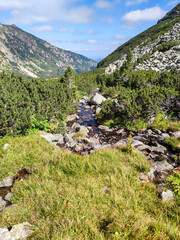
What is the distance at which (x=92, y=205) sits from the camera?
3389 mm

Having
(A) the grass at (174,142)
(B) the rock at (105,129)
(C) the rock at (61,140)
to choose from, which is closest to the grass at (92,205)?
(A) the grass at (174,142)

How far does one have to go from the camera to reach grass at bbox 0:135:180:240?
264cm

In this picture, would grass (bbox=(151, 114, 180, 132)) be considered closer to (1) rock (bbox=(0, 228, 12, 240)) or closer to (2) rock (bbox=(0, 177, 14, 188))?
(2) rock (bbox=(0, 177, 14, 188))

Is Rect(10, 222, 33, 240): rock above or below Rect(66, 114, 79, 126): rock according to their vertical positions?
above

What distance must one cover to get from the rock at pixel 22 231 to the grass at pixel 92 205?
13cm

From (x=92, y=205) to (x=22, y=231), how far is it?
163cm

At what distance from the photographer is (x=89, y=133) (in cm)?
1373

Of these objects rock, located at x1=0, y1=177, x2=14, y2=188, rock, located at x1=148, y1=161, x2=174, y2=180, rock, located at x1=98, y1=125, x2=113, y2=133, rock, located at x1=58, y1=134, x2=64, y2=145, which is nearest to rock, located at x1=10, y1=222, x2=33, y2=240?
rock, located at x1=0, y1=177, x2=14, y2=188

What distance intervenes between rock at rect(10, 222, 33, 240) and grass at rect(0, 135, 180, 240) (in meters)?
0.13

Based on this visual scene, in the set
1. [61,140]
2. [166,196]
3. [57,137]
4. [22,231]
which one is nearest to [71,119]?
[57,137]

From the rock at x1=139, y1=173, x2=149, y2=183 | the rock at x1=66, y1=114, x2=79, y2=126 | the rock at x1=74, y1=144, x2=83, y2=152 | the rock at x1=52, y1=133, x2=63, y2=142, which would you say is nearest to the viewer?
the rock at x1=139, y1=173, x2=149, y2=183

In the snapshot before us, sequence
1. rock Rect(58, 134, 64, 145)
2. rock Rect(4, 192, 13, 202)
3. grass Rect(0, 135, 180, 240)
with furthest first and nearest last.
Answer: rock Rect(58, 134, 64, 145)
rock Rect(4, 192, 13, 202)
grass Rect(0, 135, 180, 240)

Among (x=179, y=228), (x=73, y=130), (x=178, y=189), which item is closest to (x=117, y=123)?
(x=73, y=130)

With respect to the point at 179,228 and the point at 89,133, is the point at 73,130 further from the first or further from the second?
the point at 179,228
